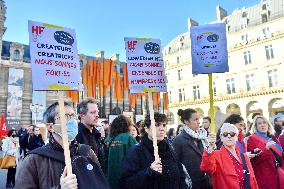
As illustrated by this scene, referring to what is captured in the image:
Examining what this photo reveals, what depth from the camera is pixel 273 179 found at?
451 centimetres

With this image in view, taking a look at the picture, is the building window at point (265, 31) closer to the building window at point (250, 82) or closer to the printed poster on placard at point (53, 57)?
the building window at point (250, 82)

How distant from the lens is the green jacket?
4585mm

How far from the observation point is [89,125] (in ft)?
13.1

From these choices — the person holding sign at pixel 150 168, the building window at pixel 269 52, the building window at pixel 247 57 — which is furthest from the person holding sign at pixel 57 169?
the building window at pixel 247 57

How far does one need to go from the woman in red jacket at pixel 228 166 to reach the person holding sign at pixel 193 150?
471 mm

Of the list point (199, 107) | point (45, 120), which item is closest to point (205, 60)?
point (45, 120)

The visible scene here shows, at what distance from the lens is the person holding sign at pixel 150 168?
3.36 metres

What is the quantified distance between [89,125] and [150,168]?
116cm

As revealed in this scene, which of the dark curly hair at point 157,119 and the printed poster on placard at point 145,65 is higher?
the printed poster on placard at point 145,65

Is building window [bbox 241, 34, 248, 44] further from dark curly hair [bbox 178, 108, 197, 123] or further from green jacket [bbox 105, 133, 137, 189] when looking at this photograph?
green jacket [bbox 105, 133, 137, 189]

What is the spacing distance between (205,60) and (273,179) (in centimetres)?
213

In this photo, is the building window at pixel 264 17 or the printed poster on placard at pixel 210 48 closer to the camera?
the printed poster on placard at pixel 210 48

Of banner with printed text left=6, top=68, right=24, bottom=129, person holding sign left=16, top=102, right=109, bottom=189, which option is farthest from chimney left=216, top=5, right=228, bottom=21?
person holding sign left=16, top=102, right=109, bottom=189

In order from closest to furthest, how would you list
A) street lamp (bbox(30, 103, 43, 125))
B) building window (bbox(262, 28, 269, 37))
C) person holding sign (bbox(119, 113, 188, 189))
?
person holding sign (bbox(119, 113, 188, 189)), street lamp (bbox(30, 103, 43, 125)), building window (bbox(262, 28, 269, 37))
